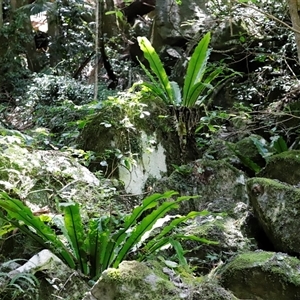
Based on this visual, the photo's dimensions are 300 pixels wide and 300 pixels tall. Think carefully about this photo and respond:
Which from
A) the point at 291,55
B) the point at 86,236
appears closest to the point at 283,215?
the point at 86,236

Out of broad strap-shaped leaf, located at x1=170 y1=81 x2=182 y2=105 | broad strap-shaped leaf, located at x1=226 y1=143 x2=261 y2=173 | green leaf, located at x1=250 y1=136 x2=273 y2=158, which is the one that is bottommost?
broad strap-shaped leaf, located at x1=226 y1=143 x2=261 y2=173

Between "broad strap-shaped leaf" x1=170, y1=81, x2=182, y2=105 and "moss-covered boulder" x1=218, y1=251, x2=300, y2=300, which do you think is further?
"broad strap-shaped leaf" x1=170, y1=81, x2=182, y2=105

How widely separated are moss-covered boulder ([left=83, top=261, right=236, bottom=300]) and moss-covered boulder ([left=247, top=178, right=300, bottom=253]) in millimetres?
1013

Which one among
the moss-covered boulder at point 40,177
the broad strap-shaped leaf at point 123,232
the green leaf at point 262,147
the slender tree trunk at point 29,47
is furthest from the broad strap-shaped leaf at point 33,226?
the slender tree trunk at point 29,47

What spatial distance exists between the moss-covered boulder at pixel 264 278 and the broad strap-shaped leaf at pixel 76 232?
0.71 m

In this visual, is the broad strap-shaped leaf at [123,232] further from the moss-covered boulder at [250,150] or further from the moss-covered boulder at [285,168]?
the moss-covered boulder at [250,150]

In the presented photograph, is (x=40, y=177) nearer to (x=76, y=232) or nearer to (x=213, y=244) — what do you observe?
(x=76, y=232)

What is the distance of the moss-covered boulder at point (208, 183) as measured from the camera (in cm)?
341

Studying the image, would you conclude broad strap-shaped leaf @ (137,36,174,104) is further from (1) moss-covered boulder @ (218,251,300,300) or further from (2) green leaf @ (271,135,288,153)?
(1) moss-covered boulder @ (218,251,300,300)

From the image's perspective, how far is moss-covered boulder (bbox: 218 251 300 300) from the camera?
194 centimetres

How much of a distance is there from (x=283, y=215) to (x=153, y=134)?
1.86 meters

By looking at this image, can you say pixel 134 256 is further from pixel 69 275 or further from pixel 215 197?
pixel 215 197

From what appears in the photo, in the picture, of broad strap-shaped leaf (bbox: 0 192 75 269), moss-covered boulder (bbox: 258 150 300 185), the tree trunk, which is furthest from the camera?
moss-covered boulder (bbox: 258 150 300 185)

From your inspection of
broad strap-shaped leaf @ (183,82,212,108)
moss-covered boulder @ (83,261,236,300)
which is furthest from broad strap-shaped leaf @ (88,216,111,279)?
broad strap-shaped leaf @ (183,82,212,108)
